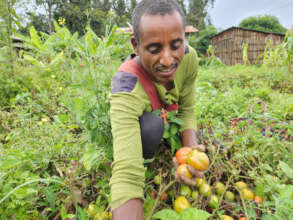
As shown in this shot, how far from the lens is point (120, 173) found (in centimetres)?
94

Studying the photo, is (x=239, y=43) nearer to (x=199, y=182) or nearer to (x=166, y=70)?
(x=166, y=70)

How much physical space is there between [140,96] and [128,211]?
24.2 inches

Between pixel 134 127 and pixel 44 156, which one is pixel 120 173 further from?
pixel 44 156

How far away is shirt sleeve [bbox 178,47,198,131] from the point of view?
1.56 m

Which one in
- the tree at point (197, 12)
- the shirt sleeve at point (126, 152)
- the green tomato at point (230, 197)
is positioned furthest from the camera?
the tree at point (197, 12)

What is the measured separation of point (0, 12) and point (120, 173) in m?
2.93

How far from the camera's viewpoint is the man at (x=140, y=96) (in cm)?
93

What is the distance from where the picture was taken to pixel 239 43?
13.9 m

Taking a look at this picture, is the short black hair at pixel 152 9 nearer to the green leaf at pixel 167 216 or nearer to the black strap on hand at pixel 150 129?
the black strap on hand at pixel 150 129

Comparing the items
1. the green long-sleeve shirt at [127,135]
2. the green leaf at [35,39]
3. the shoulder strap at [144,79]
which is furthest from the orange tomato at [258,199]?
the green leaf at [35,39]

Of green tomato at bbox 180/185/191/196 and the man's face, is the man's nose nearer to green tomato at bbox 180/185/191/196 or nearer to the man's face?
the man's face

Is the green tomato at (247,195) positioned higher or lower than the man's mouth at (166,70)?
lower

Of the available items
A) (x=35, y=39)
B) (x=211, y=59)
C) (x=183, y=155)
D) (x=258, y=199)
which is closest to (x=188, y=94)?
(x=183, y=155)

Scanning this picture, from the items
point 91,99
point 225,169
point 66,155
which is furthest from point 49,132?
point 225,169
